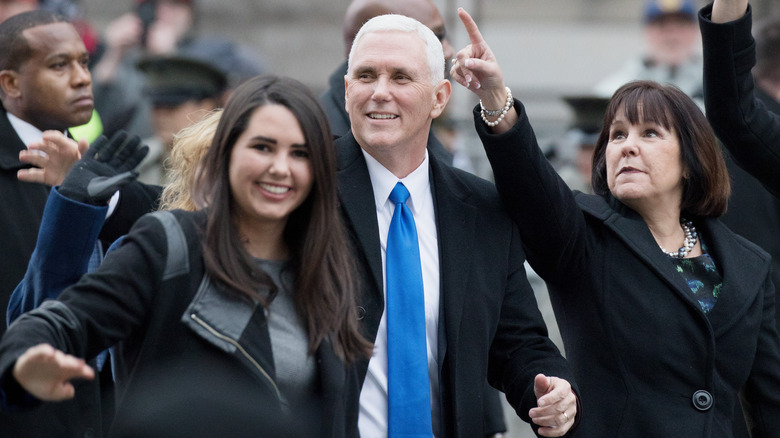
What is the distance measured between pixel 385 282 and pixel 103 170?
946 mm

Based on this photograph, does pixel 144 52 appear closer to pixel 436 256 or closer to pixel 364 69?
pixel 364 69

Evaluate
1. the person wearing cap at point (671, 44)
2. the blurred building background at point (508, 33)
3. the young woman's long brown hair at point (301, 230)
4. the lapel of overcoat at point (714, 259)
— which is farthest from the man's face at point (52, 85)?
the blurred building background at point (508, 33)

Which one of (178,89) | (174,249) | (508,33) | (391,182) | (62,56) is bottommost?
(174,249)

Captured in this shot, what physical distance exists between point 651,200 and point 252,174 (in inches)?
66.2

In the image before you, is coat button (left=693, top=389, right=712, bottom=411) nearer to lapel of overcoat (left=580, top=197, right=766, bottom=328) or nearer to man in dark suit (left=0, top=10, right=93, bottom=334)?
lapel of overcoat (left=580, top=197, right=766, bottom=328)

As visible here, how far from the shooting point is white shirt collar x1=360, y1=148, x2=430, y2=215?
13.4 ft

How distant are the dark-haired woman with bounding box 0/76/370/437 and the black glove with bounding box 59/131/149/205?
326mm

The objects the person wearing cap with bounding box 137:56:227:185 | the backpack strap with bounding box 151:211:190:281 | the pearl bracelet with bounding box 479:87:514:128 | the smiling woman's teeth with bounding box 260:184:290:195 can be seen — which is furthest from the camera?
the person wearing cap with bounding box 137:56:227:185

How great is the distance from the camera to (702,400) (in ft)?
13.7

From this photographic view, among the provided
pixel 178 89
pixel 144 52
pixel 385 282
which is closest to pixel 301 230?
pixel 385 282

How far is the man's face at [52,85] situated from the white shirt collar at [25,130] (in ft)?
0.06

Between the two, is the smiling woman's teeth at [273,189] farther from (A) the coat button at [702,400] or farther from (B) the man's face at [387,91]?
(A) the coat button at [702,400]

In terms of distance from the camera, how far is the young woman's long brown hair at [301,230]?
3334 millimetres

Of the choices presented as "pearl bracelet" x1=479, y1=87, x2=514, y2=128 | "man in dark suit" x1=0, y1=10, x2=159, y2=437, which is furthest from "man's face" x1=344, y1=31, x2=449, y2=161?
"man in dark suit" x1=0, y1=10, x2=159, y2=437
